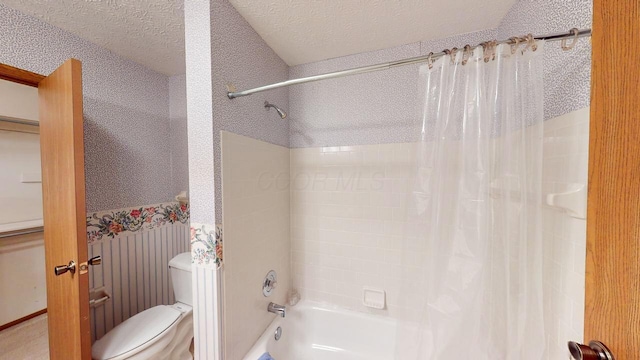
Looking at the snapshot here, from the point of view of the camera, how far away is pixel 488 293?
2.46 feet

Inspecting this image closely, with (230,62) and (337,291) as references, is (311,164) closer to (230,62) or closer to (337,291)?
(230,62)

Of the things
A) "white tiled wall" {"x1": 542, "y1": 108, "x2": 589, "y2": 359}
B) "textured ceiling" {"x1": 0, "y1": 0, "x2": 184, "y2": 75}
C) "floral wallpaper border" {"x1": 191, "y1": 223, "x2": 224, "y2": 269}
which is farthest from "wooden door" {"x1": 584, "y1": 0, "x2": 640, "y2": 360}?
"textured ceiling" {"x1": 0, "y1": 0, "x2": 184, "y2": 75}

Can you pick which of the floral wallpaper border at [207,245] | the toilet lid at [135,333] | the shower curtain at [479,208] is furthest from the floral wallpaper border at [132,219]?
the shower curtain at [479,208]

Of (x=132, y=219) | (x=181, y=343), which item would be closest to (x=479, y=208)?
(x=181, y=343)

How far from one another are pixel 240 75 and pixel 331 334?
66.1 inches

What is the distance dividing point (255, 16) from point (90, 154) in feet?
4.45

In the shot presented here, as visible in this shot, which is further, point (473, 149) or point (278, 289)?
point (278, 289)

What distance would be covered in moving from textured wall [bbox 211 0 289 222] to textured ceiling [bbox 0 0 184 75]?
30 centimetres

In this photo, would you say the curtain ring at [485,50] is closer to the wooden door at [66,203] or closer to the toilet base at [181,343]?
the wooden door at [66,203]

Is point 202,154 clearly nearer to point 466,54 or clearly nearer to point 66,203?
point 66,203

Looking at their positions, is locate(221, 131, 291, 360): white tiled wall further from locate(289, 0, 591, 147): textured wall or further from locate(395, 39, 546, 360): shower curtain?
locate(395, 39, 546, 360): shower curtain

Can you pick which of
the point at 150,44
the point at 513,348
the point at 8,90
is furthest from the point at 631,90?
the point at 8,90

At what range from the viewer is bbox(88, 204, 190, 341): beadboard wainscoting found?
1.44 meters

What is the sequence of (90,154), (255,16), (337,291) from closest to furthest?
(255,16), (90,154), (337,291)
